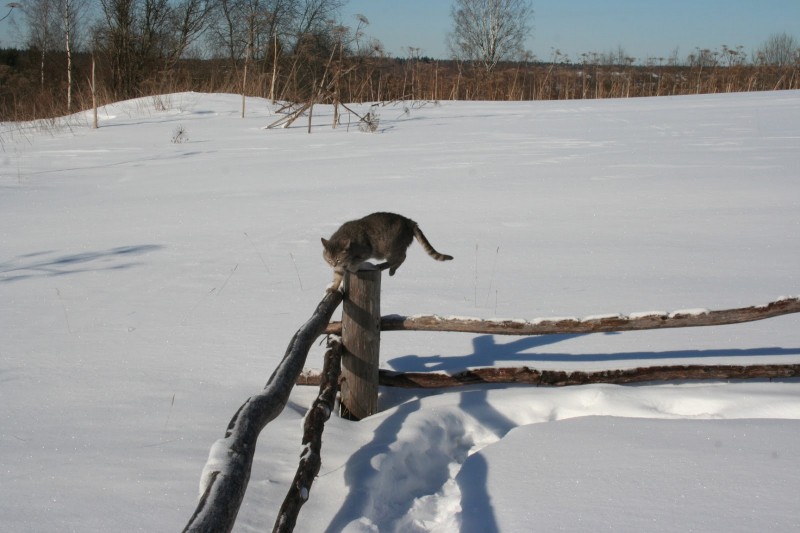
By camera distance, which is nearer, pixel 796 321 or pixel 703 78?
pixel 796 321

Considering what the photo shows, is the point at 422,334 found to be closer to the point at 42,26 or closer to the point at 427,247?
the point at 427,247

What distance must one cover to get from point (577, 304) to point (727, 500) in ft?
7.77

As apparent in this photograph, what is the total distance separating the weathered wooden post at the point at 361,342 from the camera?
10.4ft

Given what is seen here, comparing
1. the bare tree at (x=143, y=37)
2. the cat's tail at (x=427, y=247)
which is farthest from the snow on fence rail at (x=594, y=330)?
the bare tree at (x=143, y=37)

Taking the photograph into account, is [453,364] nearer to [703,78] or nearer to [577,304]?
[577,304]

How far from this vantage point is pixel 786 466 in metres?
2.42

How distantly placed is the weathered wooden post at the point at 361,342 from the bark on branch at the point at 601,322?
0.66 ft

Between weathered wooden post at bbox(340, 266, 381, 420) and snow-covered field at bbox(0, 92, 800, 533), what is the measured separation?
0.12 meters

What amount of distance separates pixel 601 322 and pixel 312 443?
5.39 feet

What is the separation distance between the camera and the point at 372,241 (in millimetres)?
4242

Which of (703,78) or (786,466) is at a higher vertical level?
(703,78)

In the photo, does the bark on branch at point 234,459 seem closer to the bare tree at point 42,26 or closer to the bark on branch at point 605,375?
the bark on branch at point 605,375

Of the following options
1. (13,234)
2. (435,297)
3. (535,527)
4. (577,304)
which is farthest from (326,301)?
(13,234)

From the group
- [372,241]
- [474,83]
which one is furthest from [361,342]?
[474,83]
